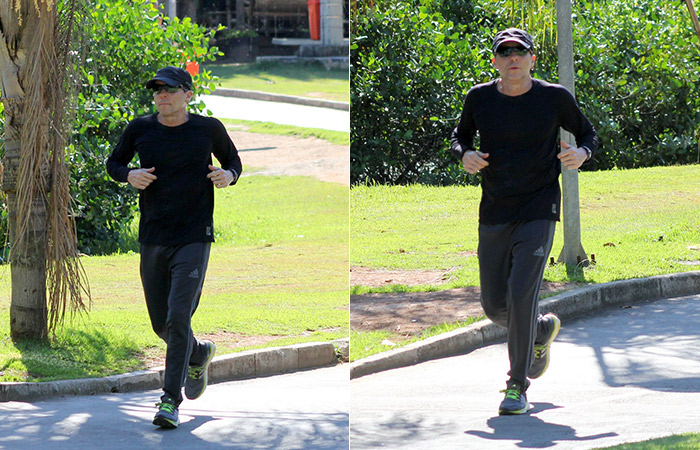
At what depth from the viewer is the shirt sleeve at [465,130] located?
17.0ft

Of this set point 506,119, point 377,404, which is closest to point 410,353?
point 377,404

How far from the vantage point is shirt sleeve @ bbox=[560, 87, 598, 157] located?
16.7 feet

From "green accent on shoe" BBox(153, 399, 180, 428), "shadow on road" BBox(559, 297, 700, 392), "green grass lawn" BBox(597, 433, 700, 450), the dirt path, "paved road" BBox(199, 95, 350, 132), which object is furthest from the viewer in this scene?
"paved road" BBox(199, 95, 350, 132)

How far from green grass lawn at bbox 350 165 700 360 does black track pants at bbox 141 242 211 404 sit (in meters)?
1.61

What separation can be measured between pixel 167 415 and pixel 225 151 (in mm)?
1382

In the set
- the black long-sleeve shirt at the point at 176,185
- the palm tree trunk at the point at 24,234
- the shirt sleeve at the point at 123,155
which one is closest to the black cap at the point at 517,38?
the black long-sleeve shirt at the point at 176,185

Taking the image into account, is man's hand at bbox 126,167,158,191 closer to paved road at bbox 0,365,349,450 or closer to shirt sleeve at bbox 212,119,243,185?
shirt sleeve at bbox 212,119,243,185

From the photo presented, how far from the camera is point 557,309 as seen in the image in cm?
841

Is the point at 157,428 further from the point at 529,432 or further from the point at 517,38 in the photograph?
the point at 517,38

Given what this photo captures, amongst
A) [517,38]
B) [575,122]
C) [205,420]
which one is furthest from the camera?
[205,420]

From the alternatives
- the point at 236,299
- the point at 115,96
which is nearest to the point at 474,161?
the point at 236,299

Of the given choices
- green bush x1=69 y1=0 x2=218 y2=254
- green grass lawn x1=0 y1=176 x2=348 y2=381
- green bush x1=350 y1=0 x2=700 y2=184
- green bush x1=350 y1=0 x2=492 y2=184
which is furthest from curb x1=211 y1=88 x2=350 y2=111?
green bush x1=69 y1=0 x2=218 y2=254

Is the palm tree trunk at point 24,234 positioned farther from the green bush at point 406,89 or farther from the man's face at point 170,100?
the green bush at point 406,89

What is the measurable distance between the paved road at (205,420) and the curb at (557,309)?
36 cm
